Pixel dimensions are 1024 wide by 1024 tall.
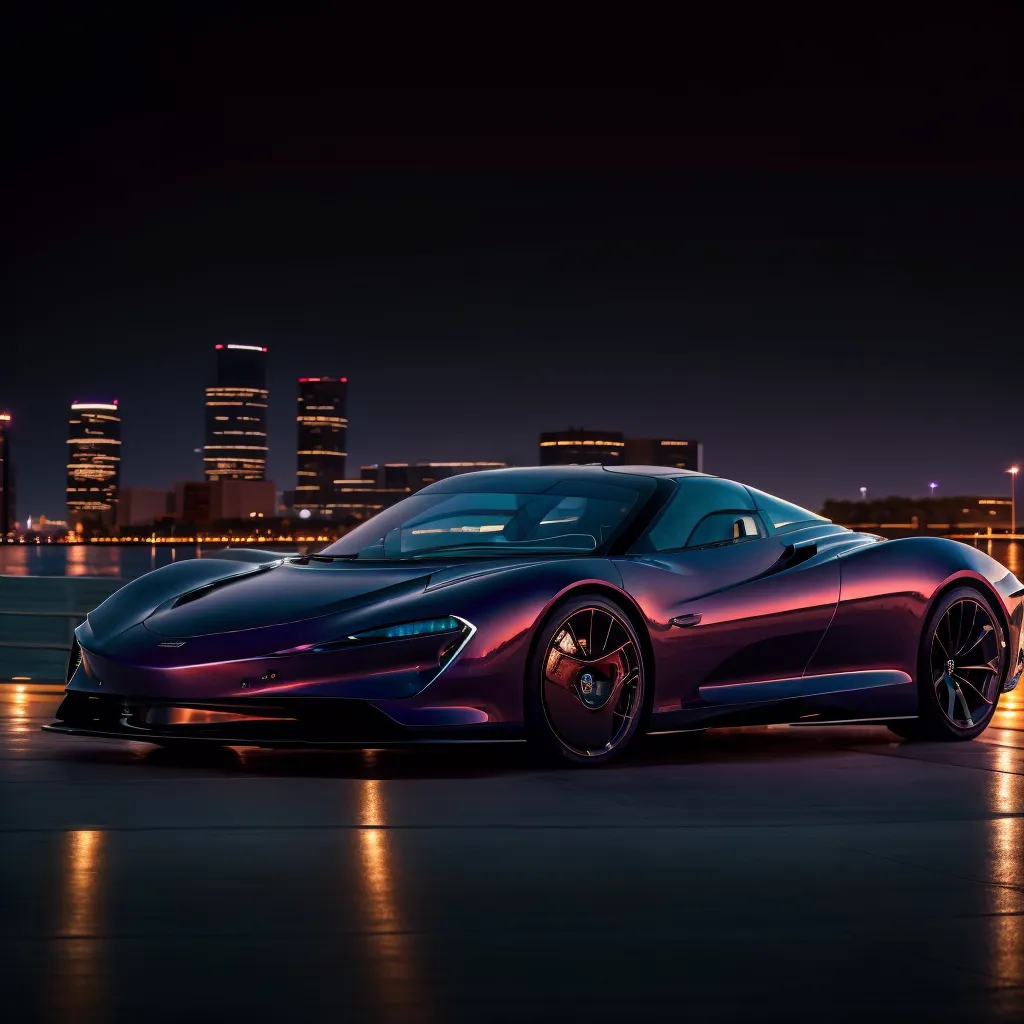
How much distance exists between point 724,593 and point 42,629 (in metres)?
71.3

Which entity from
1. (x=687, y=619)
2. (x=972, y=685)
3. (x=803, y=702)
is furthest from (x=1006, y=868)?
(x=972, y=685)

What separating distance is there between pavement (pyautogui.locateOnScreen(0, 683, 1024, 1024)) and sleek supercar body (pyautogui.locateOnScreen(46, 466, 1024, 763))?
11.0 inches

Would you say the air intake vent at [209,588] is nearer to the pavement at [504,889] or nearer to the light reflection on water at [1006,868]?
the pavement at [504,889]

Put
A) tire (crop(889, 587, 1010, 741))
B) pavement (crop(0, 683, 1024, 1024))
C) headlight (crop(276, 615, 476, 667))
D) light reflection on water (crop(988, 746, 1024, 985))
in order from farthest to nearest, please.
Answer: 1. tire (crop(889, 587, 1010, 741))
2. headlight (crop(276, 615, 476, 667))
3. light reflection on water (crop(988, 746, 1024, 985))
4. pavement (crop(0, 683, 1024, 1024))

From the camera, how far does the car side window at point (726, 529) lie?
9.27 meters

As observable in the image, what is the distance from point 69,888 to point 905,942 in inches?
91.6

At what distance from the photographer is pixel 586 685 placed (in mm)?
8469

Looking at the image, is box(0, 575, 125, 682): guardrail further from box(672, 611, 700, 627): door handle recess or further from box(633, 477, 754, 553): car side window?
box(672, 611, 700, 627): door handle recess

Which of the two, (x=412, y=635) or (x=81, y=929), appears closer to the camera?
(x=81, y=929)

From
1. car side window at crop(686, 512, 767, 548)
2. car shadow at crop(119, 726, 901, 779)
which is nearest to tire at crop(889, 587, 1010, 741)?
car shadow at crop(119, 726, 901, 779)

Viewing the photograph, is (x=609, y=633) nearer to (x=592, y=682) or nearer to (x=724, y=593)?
(x=592, y=682)

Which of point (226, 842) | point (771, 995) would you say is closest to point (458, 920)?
point (771, 995)

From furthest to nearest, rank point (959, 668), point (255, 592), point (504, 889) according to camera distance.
Answer: point (959, 668), point (255, 592), point (504, 889)

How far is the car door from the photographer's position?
880 cm
